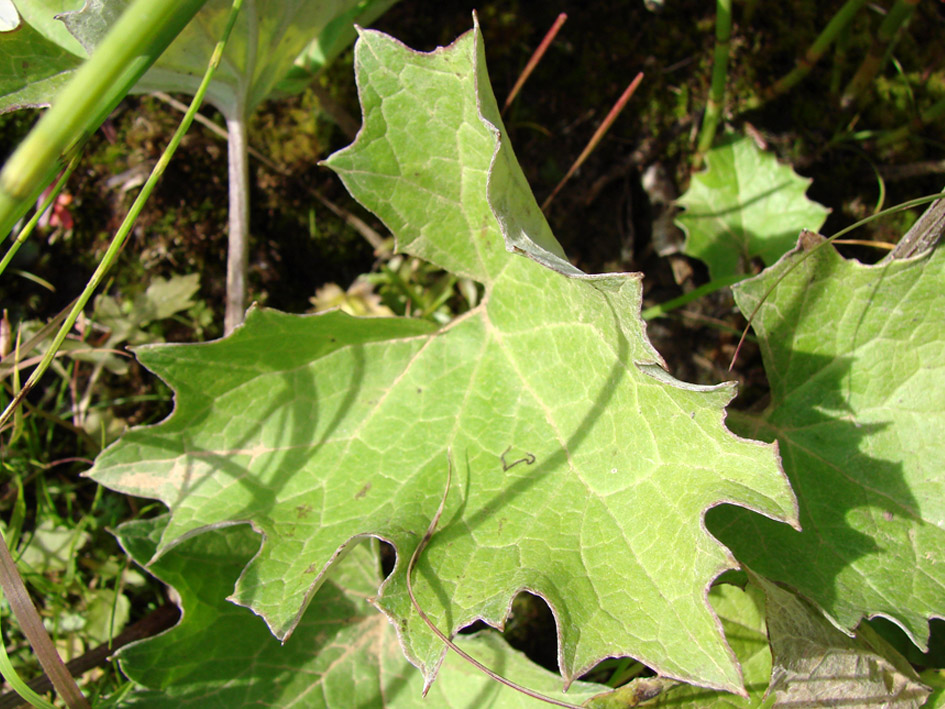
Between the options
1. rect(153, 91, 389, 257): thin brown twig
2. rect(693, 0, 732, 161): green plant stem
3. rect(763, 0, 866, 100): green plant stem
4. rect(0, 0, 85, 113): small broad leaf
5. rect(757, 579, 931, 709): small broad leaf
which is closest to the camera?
rect(757, 579, 931, 709): small broad leaf

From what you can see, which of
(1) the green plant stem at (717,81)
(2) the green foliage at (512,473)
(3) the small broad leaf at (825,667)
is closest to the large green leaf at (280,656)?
(2) the green foliage at (512,473)

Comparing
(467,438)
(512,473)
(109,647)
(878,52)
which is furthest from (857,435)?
(109,647)

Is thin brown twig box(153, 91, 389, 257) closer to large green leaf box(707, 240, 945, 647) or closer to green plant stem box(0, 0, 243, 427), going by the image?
green plant stem box(0, 0, 243, 427)

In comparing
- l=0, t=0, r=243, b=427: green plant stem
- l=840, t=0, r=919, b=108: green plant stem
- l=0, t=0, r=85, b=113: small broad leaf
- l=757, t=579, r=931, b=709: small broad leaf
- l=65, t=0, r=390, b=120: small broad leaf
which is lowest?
l=757, t=579, r=931, b=709: small broad leaf

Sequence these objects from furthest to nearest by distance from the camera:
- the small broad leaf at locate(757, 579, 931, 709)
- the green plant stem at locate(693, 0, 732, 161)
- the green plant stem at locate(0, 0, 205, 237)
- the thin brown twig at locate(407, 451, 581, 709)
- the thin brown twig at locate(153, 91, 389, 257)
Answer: the thin brown twig at locate(153, 91, 389, 257)
the green plant stem at locate(693, 0, 732, 161)
the small broad leaf at locate(757, 579, 931, 709)
the thin brown twig at locate(407, 451, 581, 709)
the green plant stem at locate(0, 0, 205, 237)

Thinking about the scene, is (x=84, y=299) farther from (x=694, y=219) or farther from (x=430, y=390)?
(x=694, y=219)

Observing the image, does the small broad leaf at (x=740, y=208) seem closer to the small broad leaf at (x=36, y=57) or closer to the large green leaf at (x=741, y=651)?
the large green leaf at (x=741, y=651)

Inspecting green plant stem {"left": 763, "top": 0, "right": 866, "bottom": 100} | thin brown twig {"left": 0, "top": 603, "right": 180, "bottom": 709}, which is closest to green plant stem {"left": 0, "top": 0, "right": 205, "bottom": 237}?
thin brown twig {"left": 0, "top": 603, "right": 180, "bottom": 709}

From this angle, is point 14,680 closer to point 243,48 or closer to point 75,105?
point 75,105
